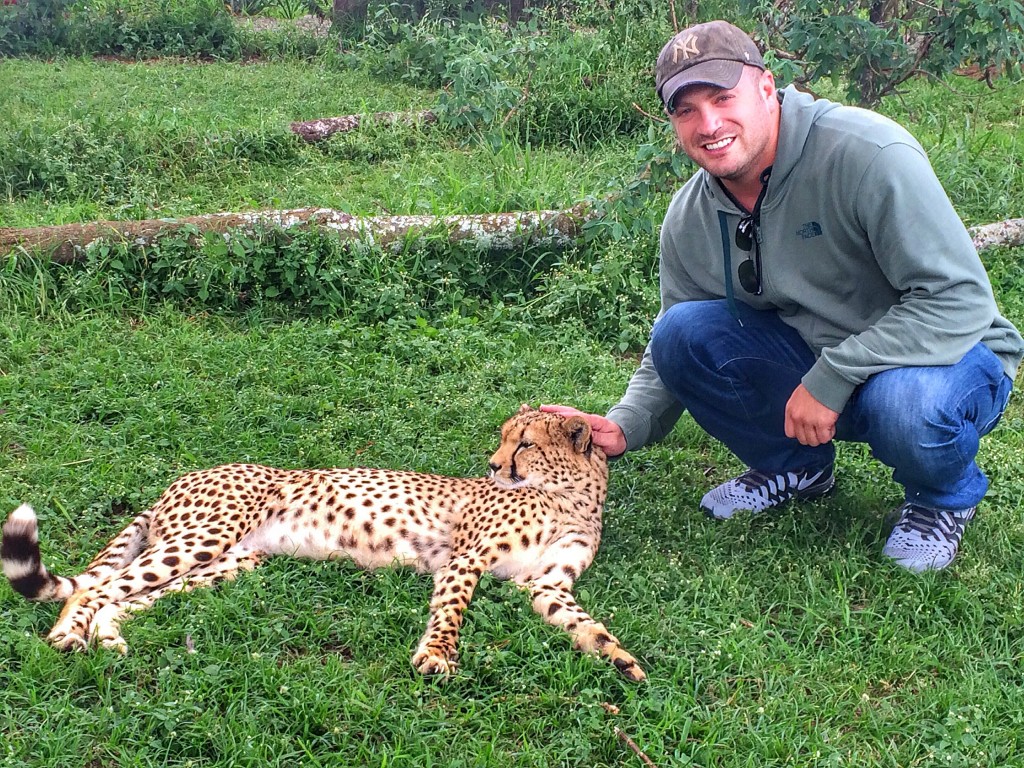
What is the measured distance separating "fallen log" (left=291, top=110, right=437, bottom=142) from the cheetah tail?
13.4ft

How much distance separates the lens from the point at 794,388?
2928mm

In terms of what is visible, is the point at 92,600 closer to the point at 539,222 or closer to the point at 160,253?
the point at 160,253

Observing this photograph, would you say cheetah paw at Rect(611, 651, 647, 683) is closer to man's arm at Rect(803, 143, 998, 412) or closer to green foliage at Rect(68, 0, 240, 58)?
man's arm at Rect(803, 143, 998, 412)

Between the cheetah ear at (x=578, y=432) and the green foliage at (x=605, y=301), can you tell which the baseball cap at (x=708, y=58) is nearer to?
the cheetah ear at (x=578, y=432)

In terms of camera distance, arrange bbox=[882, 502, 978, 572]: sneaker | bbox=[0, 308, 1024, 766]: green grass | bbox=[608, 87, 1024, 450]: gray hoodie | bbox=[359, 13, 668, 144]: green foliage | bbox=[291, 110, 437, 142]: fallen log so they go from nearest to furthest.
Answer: bbox=[0, 308, 1024, 766]: green grass, bbox=[608, 87, 1024, 450]: gray hoodie, bbox=[882, 502, 978, 572]: sneaker, bbox=[359, 13, 668, 144]: green foliage, bbox=[291, 110, 437, 142]: fallen log

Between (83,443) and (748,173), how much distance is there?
2.28 metres

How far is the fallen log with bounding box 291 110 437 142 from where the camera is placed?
625cm

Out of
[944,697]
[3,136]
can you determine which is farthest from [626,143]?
[944,697]

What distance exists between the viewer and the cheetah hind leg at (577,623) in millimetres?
2434

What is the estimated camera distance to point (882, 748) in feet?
7.34

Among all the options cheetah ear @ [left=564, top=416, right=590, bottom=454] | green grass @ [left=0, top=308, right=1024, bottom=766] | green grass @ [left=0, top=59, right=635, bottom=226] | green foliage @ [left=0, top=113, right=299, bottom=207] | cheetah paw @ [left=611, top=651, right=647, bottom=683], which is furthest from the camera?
green foliage @ [left=0, top=113, right=299, bottom=207]

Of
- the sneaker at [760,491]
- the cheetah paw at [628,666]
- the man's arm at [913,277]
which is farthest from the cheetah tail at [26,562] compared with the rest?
the man's arm at [913,277]

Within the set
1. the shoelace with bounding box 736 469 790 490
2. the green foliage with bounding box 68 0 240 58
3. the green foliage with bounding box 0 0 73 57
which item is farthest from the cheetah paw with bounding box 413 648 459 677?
the green foliage with bounding box 0 0 73 57

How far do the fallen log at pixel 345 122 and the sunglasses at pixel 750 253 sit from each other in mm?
3879
